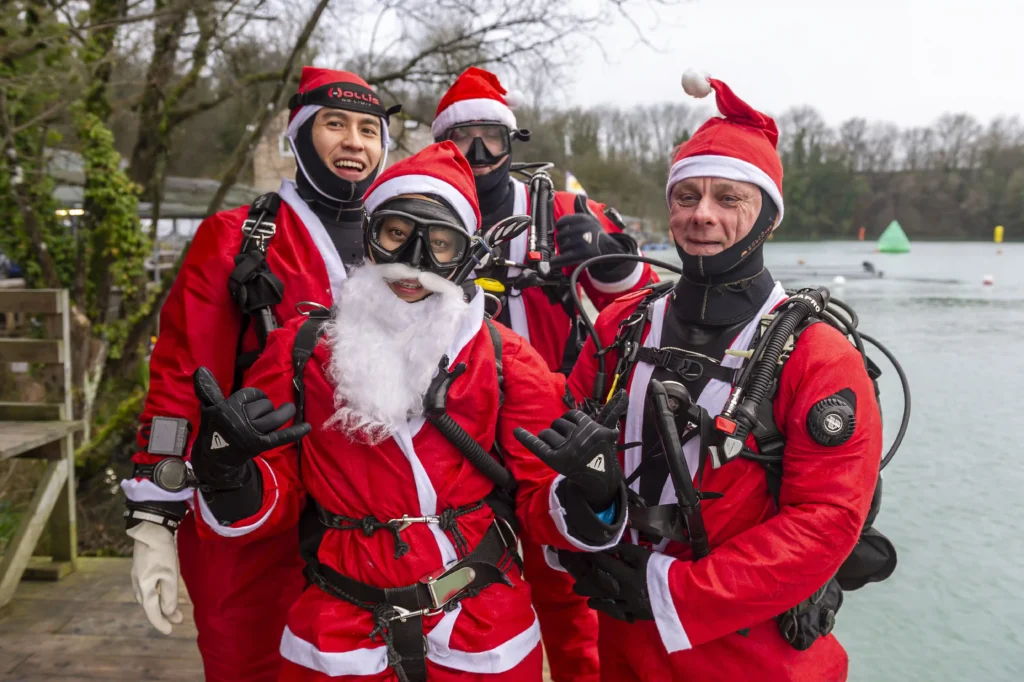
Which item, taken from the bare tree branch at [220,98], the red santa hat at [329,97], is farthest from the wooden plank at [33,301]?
the bare tree branch at [220,98]

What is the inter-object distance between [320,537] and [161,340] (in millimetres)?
989

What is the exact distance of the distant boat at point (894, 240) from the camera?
661 inches

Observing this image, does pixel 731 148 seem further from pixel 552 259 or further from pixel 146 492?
pixel 146 492

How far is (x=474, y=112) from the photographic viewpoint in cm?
290

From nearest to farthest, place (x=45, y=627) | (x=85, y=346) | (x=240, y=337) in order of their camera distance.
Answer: (x=240, y=337) → (x=45, y=627) → (x=85, y=346)

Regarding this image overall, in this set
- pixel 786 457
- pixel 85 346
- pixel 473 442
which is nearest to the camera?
pixel 786 457

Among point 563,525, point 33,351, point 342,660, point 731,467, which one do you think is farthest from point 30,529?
point 731,467

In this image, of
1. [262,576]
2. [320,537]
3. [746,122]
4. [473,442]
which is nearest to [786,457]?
[473,442]

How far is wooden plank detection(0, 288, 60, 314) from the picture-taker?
391 centimetres

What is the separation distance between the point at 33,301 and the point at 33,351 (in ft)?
0.87

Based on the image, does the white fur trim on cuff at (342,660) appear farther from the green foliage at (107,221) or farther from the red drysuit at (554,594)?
A: the green foliage at (107,221)

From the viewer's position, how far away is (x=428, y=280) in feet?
5.87

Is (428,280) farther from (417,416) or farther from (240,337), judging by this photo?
(240,337)

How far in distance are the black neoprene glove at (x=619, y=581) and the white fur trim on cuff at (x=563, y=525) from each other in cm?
9
